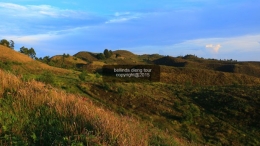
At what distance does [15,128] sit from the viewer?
470cm

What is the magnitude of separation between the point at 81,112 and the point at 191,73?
27.5 m

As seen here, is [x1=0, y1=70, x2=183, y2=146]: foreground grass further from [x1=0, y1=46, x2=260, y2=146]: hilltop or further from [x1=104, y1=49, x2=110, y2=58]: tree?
[x1=104, y1=49, x2=110, y2=58]: tree

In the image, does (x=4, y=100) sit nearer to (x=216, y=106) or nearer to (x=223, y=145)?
(x=223, y=145)

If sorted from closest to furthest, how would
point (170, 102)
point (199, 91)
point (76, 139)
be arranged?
point (76, 139), point (170, 102), point (199, 91)

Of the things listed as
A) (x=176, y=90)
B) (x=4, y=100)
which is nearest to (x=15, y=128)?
(x=4, y=100)

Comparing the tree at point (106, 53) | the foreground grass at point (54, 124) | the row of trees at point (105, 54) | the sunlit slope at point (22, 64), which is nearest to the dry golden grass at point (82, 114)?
the foreground grass at point (54, 124)

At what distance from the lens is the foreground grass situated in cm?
411

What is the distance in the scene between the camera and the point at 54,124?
16.2 feet

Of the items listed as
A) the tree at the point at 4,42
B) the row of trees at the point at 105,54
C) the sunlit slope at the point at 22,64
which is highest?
the tree at the point at 4,42

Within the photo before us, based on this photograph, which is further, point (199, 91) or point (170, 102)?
point (199, 91)

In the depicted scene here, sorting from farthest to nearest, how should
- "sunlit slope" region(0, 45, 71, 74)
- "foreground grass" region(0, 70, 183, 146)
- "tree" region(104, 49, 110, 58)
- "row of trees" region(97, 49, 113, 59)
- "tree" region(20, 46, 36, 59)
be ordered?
1. "tree" region(104, 49, 110, 58)
2. "row of trees" region(97, 49, 113, 59)
3. "tree" region(20, 46, 36, 59)
4. "sunlit slope" region(0, 45, 71, 74)
5. "foreground grass" region(0, 70, 183, 146)

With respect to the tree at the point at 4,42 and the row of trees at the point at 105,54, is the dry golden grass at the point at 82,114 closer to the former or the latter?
the tree at the point at 4,42

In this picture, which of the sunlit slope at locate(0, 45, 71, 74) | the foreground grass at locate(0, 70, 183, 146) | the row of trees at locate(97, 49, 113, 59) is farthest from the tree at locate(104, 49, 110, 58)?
the foreground grass at locate(0, 70, 183, 146)

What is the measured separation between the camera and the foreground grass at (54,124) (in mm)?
4109
